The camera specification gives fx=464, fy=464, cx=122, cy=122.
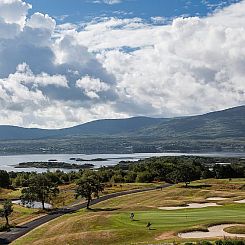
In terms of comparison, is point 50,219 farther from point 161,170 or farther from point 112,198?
point 161,170

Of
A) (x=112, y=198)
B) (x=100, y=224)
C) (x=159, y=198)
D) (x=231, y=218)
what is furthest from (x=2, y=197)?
(x=231, y=218)

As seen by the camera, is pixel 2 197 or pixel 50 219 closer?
pixel 50 219

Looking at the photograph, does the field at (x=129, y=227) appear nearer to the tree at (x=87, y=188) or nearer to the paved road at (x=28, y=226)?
the paved road at (x=28, y=226)

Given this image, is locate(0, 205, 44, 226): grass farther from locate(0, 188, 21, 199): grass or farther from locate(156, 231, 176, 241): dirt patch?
locate(156, 231, 176, 241): dirt patch

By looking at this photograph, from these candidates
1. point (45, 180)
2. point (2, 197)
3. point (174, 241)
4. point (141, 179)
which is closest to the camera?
point (174, 241)

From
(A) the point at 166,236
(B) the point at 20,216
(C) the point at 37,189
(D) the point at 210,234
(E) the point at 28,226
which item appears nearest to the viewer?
(A) the point at 166,236

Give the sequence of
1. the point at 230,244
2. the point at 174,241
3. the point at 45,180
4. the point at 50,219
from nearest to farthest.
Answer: the point at 230,244
the point at 174,241
the point at 50,219
the point at 45,180

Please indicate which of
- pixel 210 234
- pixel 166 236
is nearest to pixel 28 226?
pixel 166 236

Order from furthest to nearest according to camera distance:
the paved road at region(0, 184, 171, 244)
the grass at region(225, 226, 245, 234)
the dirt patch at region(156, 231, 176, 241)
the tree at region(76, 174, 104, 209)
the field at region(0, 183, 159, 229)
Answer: the tree at region(76, 174, 104, 209) → the field at region(0, 183, 159, 229) → the paved road at region(0, 184, 171, 244) → the grass at region(225, 226, 245, 234) → the dirt patch at region(156, 231, 176, 241)

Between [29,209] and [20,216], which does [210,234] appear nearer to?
[20,216]

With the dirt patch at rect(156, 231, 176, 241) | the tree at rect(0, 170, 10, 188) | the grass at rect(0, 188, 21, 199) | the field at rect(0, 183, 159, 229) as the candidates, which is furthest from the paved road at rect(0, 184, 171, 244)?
the tree at rect(0, 170, 10, 188)

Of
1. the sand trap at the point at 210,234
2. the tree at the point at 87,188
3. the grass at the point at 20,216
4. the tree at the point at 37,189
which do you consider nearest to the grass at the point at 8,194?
the tree at the point at 37,189
